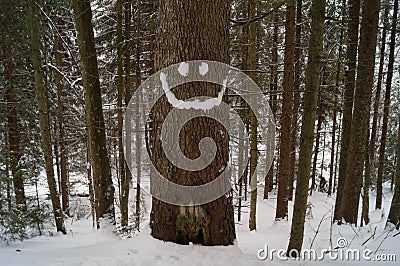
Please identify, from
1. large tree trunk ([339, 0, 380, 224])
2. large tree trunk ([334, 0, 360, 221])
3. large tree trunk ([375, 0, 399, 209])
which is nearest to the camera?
large tree trunk ([339, 0, 380, 224])

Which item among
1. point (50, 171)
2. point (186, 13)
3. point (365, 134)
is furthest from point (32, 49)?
point (365, 134)

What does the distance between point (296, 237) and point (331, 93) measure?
30.4 ft

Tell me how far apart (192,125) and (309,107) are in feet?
4.35

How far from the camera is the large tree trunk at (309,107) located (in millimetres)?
3146

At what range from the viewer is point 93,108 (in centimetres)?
548

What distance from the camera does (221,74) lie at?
9.99 ft

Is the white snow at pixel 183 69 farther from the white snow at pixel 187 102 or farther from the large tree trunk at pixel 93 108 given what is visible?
the large tree trunk at pixel 93 108

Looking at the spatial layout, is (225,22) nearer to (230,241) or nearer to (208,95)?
(208,95)

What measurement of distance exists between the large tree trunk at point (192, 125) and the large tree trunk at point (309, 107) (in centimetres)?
90

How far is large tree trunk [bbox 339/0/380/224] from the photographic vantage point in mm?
5914

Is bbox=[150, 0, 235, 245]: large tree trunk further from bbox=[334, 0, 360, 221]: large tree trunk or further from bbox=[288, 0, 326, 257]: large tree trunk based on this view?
bbox=[334, 0, 360, 221]: large tree trunk

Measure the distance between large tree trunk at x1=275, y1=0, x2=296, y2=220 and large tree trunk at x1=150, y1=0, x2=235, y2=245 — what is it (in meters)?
4.32

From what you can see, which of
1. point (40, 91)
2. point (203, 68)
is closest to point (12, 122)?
point (40, 91)

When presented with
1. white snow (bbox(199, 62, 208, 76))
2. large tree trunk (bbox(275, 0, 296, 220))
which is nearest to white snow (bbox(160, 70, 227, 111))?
white snow (bbox(199, 62, 208, 76))
